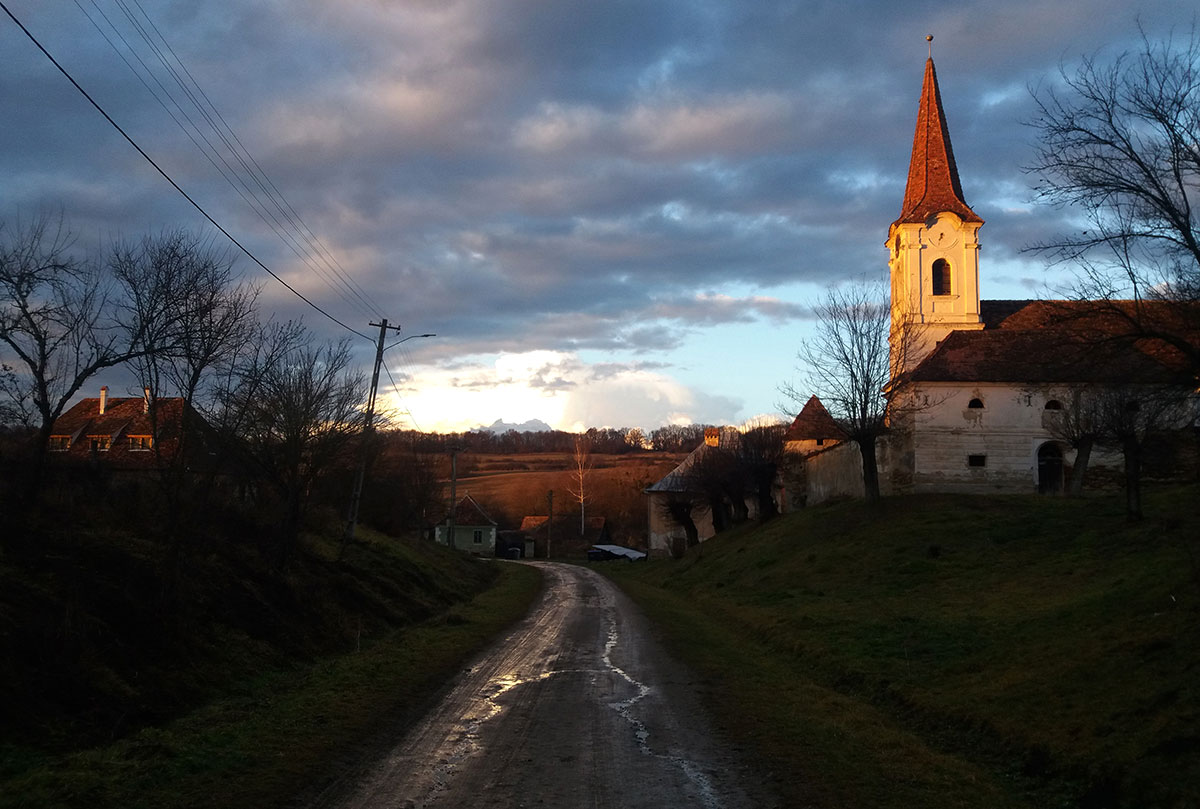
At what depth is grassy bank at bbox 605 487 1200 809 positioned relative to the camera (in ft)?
26.6

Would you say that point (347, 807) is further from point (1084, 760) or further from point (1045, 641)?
point (1045, 641)

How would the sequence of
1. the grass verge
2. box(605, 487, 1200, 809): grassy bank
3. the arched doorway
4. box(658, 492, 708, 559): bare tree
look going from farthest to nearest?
1. box(658, 492, 708, 559): bare tree
2. the arched doorway
3. box(605, 487, 1200, 809): grassy bank
4. the grass verge

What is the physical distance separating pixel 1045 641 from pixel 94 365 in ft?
49.7

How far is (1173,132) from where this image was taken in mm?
13391

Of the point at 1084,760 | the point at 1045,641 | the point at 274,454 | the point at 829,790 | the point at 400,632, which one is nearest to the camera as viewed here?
the point at 829,790

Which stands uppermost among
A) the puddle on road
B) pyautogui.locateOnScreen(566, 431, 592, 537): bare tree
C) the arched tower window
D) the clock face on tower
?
the clock face on tower

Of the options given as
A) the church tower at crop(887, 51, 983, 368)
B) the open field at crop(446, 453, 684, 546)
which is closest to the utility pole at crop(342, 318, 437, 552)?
the church tower at crop(887, 51, 983, 368)

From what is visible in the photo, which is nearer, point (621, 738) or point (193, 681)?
point (621, 738)

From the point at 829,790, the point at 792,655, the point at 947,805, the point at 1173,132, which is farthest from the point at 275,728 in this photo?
the point at 1173,132

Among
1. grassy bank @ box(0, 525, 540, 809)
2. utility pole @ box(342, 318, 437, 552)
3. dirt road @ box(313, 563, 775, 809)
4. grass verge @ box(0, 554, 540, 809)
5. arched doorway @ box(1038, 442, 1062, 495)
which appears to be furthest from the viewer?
arched doorway @ box(1038, 442, 1062, 495)

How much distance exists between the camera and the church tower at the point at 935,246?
48000 mm

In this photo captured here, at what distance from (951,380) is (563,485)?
2709 inches

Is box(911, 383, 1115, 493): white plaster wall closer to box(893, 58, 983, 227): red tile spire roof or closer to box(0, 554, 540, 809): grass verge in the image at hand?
box(893, 58, 983, 227): red tile spire roof

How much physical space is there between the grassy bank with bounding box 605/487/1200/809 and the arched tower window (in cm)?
2231
